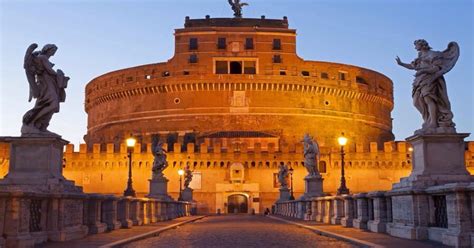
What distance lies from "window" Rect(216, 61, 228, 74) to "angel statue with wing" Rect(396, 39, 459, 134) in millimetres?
53820

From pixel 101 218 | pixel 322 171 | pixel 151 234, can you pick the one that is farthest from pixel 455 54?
pixel 322 171

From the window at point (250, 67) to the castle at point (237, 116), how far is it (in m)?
0.04

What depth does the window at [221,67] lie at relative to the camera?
6400 centimetres

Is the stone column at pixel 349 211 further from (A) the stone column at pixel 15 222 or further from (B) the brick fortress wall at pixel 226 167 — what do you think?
(B) the brick fortress wall at pixel 226 167

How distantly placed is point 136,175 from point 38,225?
42806 millimetres

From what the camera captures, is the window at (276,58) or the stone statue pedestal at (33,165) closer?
the stone statue pedestal at (33,165)

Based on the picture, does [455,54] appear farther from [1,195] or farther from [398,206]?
[1,195]

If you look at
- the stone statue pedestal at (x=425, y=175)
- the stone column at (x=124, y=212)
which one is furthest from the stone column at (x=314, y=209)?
the stone statue pedestal at (x=425, y=175)

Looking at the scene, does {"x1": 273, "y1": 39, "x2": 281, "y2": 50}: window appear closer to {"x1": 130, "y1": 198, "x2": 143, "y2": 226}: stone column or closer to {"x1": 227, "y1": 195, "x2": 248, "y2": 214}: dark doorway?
{"x1": 227, "y1": 195, "x2": 248, "y2": 214}: dark doorway

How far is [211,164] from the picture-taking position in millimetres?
52156

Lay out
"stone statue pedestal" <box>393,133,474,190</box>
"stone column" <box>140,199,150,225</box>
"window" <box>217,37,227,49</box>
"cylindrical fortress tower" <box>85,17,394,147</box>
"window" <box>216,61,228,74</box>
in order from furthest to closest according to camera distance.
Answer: "window" <box>217,37,227,49</box>, "window" <box>216,61,228,74</box>, "cylindrical fortress tower" <box>85,17,394,147</box>, "stone column" <box>140,199,150,225</box>, "stone statue pedestal" <box>393,133,474,190</box>

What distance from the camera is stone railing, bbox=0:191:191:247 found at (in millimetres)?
8297

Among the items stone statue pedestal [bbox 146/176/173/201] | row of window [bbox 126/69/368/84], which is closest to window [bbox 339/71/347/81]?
row of window [bbox 126/69/368/84]

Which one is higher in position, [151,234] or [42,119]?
[42,119]
